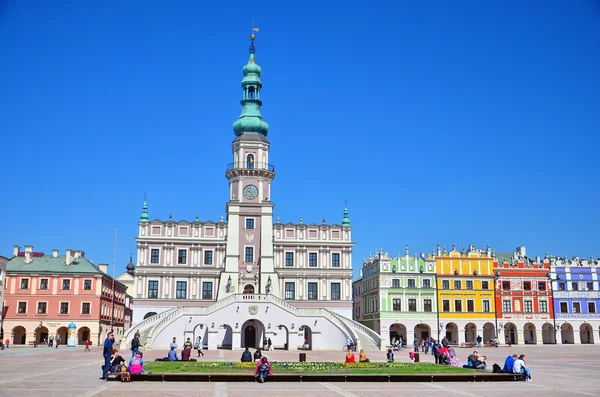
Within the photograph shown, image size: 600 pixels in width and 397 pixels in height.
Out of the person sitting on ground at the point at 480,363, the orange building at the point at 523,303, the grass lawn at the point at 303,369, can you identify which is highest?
the orange building at the point at 523,303

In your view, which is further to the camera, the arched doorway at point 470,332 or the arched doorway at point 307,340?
the arched doorway at point 470,332

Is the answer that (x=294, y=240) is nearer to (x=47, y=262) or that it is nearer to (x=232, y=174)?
(x=232, y=174)

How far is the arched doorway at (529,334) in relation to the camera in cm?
8625

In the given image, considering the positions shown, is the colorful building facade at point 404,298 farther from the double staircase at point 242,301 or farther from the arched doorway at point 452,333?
the double staircase at point 242,301

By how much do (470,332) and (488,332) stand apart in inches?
100

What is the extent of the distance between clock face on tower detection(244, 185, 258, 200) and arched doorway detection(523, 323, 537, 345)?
4091cm

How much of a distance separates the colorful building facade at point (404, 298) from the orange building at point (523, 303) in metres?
8.93

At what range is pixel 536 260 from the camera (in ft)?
308

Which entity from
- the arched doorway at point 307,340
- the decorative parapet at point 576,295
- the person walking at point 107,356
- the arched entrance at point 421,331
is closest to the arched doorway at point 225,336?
the arched doorway at point 307,340

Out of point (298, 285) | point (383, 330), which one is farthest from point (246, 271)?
point (383, 330)

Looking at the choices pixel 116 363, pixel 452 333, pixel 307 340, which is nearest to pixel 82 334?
pixel 307 340

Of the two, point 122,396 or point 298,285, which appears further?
point 298,285

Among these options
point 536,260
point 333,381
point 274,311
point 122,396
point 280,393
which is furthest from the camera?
point 536,260

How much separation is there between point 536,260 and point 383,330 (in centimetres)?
2708
